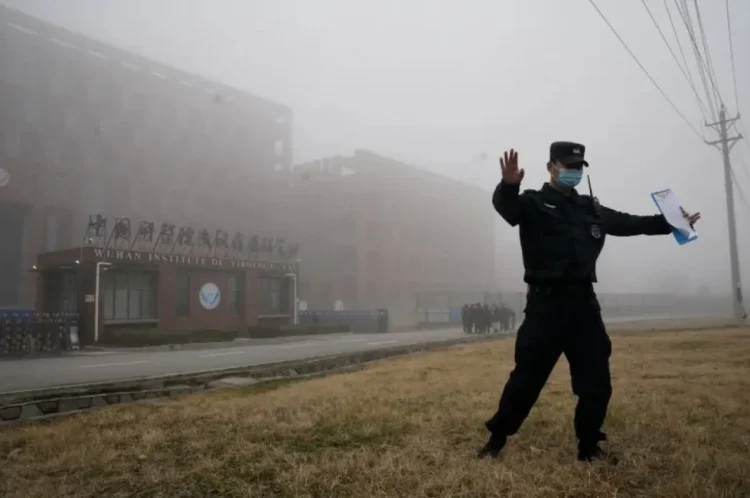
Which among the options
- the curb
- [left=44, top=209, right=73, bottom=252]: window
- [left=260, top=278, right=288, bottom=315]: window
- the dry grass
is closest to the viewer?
the dry grass

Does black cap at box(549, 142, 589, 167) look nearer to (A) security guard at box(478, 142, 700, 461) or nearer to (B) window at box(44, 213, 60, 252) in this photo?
(A) security guard at box(478, 142, 700, 461)

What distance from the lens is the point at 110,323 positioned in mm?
25078

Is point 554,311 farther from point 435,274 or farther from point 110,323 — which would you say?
point 435,274

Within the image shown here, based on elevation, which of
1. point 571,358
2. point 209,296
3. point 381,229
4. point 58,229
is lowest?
point 571,358

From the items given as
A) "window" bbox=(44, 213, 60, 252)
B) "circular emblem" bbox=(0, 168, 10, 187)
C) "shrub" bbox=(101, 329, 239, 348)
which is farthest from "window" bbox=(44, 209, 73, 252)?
"shrub" bbox=(101, 329, 239, 348)

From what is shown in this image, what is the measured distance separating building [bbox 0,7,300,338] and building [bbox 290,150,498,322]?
4195 millimetres

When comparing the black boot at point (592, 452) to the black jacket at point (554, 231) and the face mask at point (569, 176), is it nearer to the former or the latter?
the black jacket at point (554, 231)

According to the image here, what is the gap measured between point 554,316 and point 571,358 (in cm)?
30

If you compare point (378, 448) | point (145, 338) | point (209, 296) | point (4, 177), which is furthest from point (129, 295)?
point (378, 448)

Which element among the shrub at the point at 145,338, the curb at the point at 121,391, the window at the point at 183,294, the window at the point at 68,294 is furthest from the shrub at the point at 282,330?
the curb at the point at 121,391

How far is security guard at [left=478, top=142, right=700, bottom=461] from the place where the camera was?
336cm

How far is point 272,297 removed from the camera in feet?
118

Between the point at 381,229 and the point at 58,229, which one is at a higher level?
the point at 381,229

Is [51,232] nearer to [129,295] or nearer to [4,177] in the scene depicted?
[4,177]
